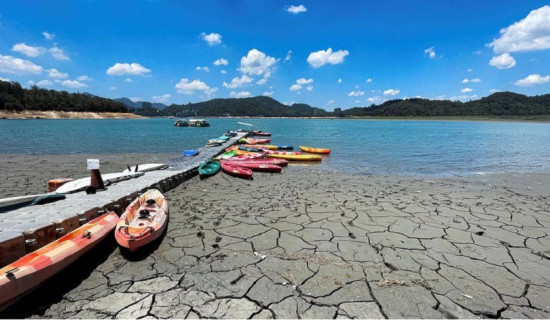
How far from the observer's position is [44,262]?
3.92 meters

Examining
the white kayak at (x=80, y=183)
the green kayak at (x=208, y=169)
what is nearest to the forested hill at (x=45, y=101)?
the green kayak at (x=208, y=169)

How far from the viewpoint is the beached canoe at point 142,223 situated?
5.06m

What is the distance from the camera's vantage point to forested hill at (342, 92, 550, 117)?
123375 millimetres

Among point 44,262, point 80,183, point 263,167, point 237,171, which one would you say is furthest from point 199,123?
point 44,262

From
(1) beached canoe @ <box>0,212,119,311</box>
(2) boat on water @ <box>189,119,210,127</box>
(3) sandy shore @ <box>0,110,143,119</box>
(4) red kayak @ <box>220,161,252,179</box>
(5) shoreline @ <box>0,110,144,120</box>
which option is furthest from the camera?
(3) sandy shore @ <box>0,110,143,119</box>

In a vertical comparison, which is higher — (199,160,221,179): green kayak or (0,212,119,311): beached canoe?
(0,212,119,311): beached canoe

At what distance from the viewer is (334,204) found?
848 centimetres

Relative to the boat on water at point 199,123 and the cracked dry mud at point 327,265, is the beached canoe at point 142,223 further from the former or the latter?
the boat on water at point 199,123

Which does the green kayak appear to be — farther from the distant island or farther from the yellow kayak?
the distant island

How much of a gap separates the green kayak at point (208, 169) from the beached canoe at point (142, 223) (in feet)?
18.2

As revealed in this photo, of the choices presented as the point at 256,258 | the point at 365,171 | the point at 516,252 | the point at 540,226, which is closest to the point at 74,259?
the point at 256,258

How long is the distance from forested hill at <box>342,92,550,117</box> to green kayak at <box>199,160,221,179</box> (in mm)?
155961

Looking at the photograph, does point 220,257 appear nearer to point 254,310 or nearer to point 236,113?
point 254,310

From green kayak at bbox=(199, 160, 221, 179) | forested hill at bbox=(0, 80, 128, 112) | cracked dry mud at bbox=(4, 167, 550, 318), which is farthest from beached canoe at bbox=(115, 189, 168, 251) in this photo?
forested hill at bbox=(0, 80, 128, 112)
